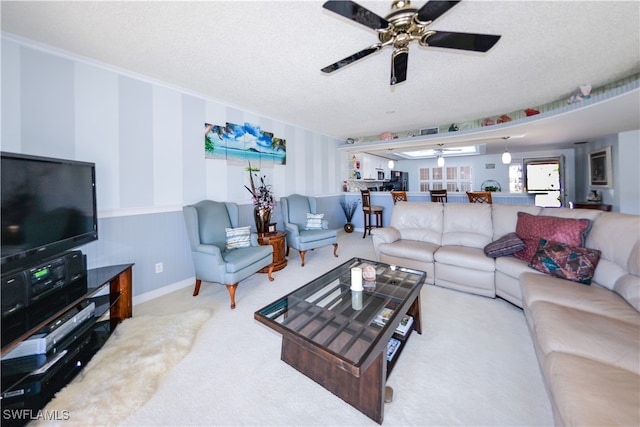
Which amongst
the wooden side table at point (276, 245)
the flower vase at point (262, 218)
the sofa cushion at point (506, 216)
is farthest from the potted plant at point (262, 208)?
the sofa cushion at point (506, 216)

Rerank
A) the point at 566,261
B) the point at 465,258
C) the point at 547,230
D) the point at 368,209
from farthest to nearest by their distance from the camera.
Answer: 1. the point at 368,209
2. the point at 465,258
3. the point at 547,230
4. the point at 566,261

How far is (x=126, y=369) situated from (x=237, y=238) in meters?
1.58

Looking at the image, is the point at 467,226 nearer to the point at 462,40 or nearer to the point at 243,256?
the point at 462,40

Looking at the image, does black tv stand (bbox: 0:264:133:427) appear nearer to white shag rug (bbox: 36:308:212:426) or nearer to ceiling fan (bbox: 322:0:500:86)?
white shag rug (bbox: 36:308:212:426)

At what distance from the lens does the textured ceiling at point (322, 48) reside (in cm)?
166

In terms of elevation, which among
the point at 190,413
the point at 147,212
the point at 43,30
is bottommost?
the point at 190,413

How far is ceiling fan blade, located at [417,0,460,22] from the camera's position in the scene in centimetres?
126

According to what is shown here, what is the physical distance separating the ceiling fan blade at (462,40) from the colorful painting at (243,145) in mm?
2734

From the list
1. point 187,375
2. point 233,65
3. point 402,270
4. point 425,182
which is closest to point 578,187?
point 425,182

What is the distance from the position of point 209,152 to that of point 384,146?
154 inches

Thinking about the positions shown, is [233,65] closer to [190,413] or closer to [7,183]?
[7,183]

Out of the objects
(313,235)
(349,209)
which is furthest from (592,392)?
(349,209)

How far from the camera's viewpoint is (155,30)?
6.02 ft

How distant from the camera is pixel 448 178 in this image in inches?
348
